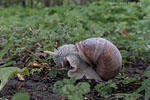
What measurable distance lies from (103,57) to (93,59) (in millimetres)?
111

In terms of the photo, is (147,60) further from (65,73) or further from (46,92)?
(46,92)

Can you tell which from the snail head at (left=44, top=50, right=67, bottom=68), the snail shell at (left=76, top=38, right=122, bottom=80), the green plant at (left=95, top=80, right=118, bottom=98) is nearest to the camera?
the green plant at (left=95, top=80, right=118, bottom=98)

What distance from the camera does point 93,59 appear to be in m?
2.40

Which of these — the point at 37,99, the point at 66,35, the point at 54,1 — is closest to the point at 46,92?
the point at 37,99

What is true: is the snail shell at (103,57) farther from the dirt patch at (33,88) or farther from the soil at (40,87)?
the dirt patch at (33,88)

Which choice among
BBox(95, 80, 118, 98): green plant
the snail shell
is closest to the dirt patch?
BBox(95, 80, 118, 98): green plant

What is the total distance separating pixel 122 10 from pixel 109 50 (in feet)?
18.9

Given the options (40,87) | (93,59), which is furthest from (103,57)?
(40,87)

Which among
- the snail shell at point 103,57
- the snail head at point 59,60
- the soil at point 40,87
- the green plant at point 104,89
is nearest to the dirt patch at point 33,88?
the soil at point 40,87

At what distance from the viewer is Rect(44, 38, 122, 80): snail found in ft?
7.70

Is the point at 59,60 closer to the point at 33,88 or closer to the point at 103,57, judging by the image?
the point at 33,88

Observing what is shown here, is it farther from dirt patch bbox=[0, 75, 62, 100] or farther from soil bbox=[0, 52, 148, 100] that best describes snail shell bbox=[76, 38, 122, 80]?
dirt patch bbox=[0, 75, 62, 100]

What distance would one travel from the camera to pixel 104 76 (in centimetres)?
240

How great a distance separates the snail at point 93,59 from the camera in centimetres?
235
